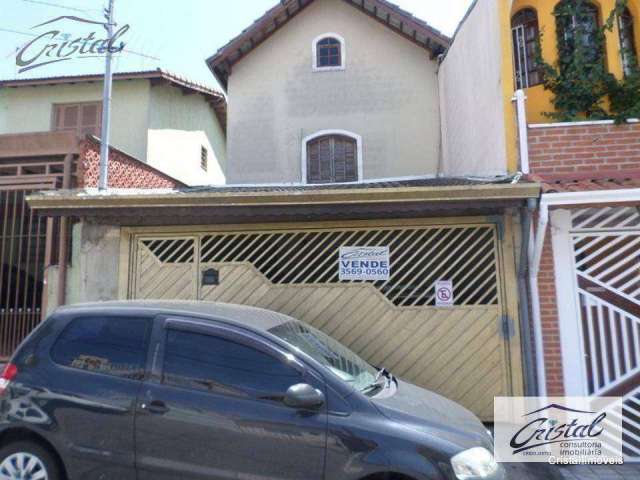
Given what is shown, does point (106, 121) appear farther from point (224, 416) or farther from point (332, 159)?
point (224, 416)

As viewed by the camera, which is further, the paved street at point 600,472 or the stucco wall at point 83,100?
the stucco wall at point 83,100

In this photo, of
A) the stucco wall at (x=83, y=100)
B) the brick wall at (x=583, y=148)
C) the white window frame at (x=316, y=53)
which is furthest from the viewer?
the stucco wall at (x=83, y=100)

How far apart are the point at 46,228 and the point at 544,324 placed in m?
7.04

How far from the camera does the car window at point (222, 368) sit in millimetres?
3707

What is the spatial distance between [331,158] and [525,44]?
485 cm

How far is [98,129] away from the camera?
1263cm

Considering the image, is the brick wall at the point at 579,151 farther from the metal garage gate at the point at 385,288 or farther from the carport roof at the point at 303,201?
A: the metal garage gate at the point at 385,288

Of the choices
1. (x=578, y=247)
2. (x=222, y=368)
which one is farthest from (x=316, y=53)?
(x=222, y=368)

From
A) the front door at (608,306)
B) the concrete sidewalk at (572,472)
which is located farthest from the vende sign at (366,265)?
the concrete sidewalk at (572,472)

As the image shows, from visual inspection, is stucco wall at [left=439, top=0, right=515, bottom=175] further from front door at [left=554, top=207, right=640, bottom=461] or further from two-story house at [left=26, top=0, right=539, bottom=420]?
front door at [left=554, top=207, right=640, bottom=461]

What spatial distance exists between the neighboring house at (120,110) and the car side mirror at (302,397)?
403 inches

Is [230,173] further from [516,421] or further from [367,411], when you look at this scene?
[367,411]

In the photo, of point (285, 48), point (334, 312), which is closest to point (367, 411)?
point (334, 312)

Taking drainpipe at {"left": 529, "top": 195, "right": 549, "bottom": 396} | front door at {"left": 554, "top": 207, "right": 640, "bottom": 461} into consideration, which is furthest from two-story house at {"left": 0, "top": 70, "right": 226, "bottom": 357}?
front door at {"left": 554, "top": 207, "right": 640, "bottom": 461}
